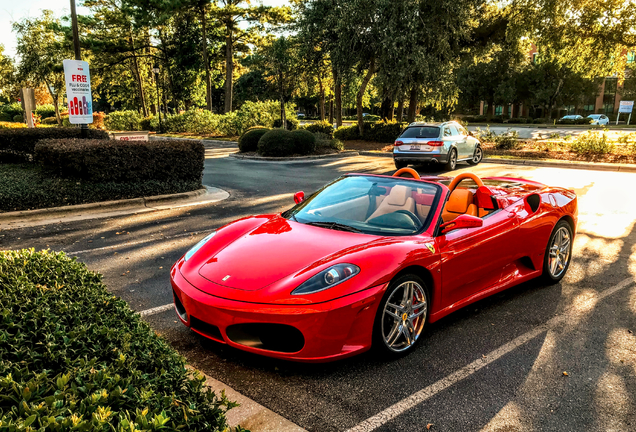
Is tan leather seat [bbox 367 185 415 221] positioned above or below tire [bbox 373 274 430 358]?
above

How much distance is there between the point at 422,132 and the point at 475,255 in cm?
1238

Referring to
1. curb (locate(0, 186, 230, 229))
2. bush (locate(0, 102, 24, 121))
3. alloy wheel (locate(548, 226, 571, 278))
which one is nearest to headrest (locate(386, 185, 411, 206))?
alloy wheel (locate(548, 226, 571, 278))

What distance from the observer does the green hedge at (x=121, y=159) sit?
32.6 ft

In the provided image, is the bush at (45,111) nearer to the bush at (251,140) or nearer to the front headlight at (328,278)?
the bush at (251,140)

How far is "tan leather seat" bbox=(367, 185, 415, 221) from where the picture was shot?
4406mm

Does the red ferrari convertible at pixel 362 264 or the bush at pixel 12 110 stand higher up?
the bush at pixel 12 110

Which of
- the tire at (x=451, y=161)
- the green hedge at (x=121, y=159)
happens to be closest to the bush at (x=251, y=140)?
the tire at (x=451, y=161)

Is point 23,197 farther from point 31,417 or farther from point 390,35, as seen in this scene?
point 390,35

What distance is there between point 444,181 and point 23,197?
315 inches

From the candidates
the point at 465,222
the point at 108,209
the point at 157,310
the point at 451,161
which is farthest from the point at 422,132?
the point at 157,310

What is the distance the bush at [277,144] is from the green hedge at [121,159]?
28.5 ft

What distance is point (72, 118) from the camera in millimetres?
12656

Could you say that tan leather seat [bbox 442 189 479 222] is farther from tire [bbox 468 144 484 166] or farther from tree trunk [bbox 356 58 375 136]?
tree trunk [bbox 356 58 375 136]

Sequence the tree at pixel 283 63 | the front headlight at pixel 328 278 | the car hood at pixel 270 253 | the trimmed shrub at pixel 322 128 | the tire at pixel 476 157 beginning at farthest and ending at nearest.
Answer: the tree at pixel 283 63, the trimmed shrub at pixel 322 128, the tire at pixel 476 157, the car hood at pixel 270 253, the front headlight at pixel 328 278
